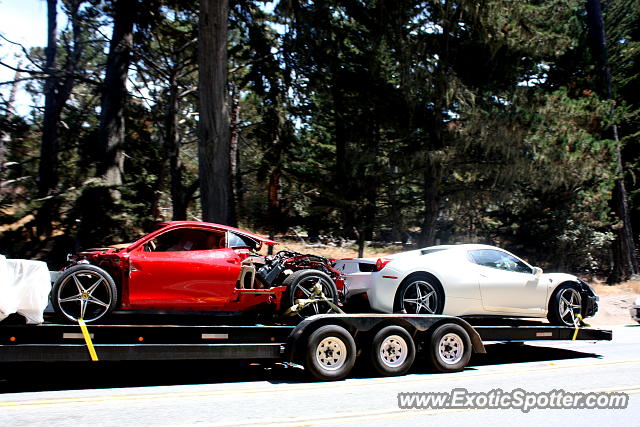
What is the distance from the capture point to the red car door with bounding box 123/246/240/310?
7945 mm

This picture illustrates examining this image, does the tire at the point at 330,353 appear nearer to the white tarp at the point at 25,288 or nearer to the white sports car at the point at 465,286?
the white sports car at the point at 465,286

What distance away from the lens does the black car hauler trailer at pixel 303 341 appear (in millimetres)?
7027

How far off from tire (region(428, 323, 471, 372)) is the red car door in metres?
3.08

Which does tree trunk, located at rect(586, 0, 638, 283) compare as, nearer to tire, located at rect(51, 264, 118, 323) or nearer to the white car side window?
the white car side window

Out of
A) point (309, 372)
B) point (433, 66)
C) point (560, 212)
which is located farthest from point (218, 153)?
point (560, 212)

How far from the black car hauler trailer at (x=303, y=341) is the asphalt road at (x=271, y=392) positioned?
1.12 ft

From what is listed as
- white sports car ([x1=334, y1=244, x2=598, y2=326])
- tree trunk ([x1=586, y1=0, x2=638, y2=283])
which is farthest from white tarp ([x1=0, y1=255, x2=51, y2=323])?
tree trunk ([x1=586, y1=0, x2=638, y2=283])

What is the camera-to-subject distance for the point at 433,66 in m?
19.3

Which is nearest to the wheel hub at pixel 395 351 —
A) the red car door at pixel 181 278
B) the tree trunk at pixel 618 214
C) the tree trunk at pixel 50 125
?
the red car door at pixel 181 278

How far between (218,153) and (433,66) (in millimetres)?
7814

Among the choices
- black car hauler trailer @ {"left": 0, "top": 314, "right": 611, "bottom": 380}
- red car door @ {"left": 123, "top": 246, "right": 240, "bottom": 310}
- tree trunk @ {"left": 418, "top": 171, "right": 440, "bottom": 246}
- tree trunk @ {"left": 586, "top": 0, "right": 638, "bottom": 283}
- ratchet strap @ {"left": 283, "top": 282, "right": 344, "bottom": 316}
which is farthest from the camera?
tree trunk @ {"left": 586, "top": 0, "right": 638, "bottom": 283}

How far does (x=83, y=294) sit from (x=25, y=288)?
81cm

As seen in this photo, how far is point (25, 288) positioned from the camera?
696cm

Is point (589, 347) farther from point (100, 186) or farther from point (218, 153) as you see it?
point (100, 186)
